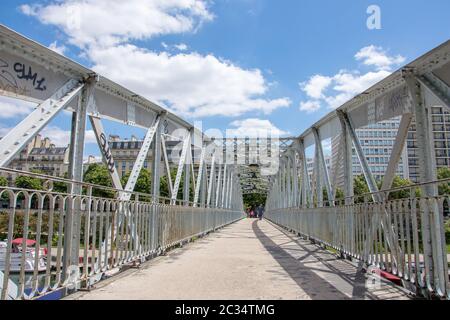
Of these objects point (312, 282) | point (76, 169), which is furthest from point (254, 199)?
point (76, 169)

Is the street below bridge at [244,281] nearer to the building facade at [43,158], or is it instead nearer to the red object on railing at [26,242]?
the red object on railing at [26,242]

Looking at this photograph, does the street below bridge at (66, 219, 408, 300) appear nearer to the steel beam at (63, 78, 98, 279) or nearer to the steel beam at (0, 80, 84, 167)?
the steel beam at (63, 78, 98, 279)

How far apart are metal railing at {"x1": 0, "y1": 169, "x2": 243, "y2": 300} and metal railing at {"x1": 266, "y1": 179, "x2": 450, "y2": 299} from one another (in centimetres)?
366

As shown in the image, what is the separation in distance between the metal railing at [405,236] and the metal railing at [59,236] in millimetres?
3655

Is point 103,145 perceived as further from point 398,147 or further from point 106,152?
point 398,147

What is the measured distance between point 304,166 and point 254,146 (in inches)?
314

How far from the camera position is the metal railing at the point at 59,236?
313 cm

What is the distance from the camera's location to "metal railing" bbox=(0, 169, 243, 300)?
10.3 feet

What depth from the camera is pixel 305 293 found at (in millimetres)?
4281

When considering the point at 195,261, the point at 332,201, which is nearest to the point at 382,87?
the point at 332,201

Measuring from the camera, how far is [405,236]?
4586 millimetres

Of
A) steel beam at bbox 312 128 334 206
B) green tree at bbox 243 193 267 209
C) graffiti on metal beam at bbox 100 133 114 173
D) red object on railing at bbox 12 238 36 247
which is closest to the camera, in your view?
red object on railing at bbox 12 238 36 247

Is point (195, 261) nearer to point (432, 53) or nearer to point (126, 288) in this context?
point (126, 288)

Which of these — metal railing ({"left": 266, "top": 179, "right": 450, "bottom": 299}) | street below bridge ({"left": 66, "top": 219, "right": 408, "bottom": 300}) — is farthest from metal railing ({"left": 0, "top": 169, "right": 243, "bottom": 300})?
metal railing ({"left": 266, "top": 179, "right": 450, "bottom": 299})
